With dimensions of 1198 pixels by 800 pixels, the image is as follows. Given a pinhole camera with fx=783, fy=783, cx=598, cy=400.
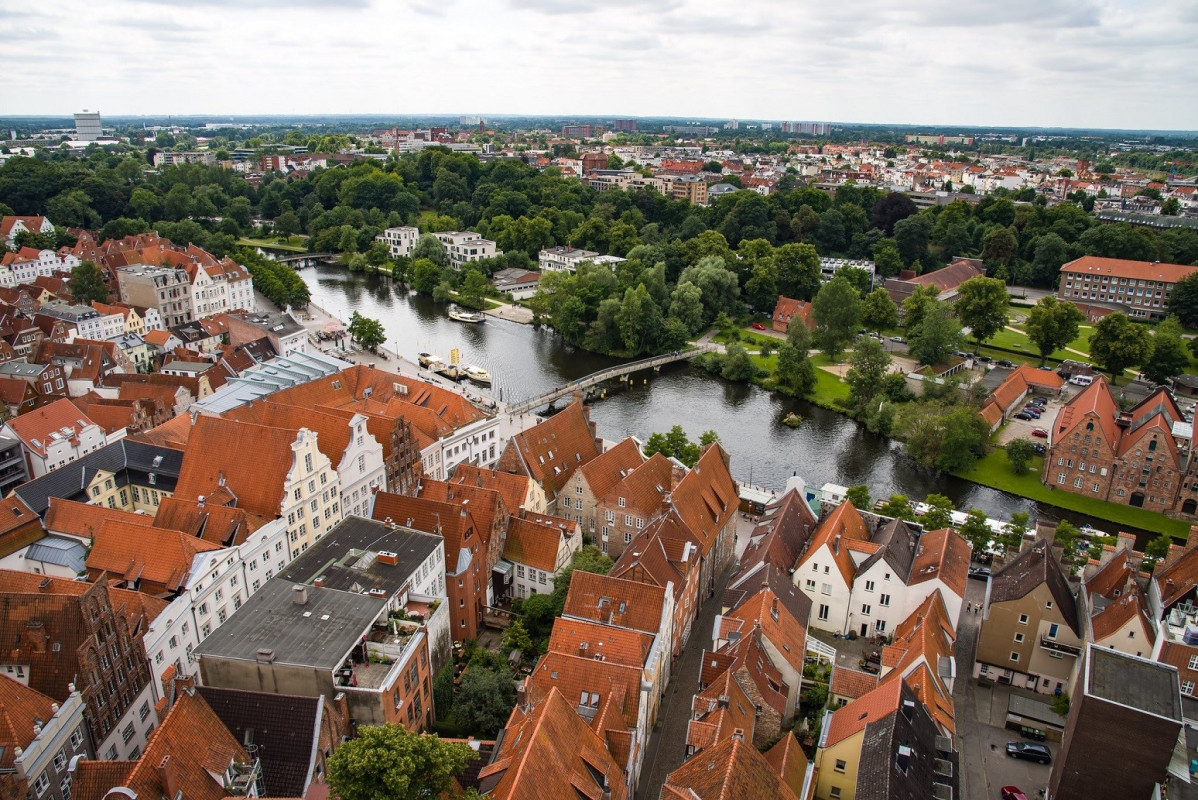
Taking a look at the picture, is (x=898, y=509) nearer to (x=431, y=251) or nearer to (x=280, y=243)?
(x=431, y=251)

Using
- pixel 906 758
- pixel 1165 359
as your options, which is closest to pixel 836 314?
pixel 1165 359

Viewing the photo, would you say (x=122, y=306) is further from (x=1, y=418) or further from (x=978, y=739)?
(x=978, y=739)

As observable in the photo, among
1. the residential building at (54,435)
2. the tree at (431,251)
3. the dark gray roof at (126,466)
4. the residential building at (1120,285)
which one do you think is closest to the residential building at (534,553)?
the dark gray roof at (126,466)

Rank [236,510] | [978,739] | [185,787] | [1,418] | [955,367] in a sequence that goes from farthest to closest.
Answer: [955,367] → [1,418] → [236,510] → [978,739] → [185,787]

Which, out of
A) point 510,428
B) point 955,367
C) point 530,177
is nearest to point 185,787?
point 510,428

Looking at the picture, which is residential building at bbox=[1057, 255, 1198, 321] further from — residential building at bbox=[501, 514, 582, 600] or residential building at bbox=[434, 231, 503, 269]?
residential building at bbox=[501, 514, 582, 600]

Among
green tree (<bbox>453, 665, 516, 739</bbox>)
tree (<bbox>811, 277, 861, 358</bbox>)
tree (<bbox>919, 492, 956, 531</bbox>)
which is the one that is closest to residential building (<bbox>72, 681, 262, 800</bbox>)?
green tree (<bbox>453, 665, 516, 739</bbox>)
